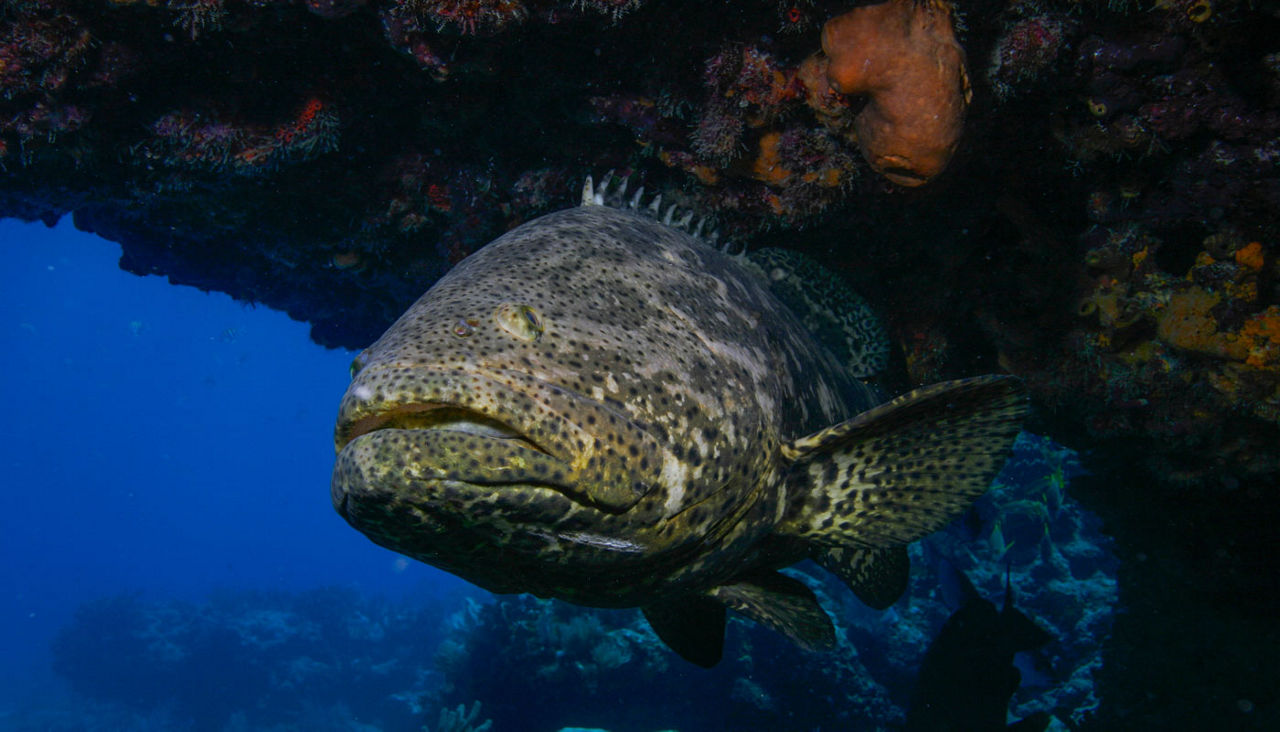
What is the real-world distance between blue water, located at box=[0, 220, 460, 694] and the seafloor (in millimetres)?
37467

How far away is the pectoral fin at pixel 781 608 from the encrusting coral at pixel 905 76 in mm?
2578

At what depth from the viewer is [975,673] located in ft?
24.3

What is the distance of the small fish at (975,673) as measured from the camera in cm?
727

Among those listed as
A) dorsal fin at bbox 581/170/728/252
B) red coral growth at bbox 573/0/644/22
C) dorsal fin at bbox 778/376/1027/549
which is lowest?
dorsal fin at bbox 778/376/1027/549

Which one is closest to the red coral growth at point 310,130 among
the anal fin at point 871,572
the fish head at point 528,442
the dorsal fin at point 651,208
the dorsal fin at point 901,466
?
the dorsal fin at point 651,208

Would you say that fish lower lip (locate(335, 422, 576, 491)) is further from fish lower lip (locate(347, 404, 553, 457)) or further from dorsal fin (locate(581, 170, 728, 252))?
dorsal fin (locate(581, 170, 728, 252))

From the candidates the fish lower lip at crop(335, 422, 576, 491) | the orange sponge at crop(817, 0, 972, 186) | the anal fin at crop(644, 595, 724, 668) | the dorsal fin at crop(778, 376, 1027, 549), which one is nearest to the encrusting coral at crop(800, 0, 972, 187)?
the orange sponge at crop(817, 0, 972, 186)

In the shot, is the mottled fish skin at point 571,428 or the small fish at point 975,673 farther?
the small fish at point 975,673

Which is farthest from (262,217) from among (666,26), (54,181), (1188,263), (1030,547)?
(1030,547)

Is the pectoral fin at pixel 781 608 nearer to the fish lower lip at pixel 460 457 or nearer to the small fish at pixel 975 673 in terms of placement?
the fish lower lip at pixel 460 457

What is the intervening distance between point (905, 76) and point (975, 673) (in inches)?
296

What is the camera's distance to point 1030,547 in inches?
459

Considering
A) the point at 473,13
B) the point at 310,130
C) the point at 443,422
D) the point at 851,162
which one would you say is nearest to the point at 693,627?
the point at 443,422

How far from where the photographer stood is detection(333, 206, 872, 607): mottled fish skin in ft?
6.05
